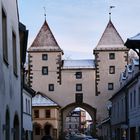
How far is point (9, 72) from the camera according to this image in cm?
1709

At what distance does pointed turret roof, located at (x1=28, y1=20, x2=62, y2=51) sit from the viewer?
8694cm

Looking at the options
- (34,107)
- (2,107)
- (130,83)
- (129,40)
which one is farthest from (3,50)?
(34,107)

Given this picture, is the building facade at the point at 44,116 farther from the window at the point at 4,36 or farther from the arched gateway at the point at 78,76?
the window at the point at 4,36

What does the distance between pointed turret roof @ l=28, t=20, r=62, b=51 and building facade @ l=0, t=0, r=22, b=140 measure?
218 ft

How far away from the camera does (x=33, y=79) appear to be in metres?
85.5

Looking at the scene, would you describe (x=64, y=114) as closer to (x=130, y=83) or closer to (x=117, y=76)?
(x=117, y=76)

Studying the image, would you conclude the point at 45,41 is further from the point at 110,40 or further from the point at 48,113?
the point at 48,113

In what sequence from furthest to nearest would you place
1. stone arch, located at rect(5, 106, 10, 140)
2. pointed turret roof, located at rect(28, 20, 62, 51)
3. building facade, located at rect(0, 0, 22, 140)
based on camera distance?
pointed turret roof, located at rect(28, 20, 62, 51)
stone arch, located at rect(5, 106, 10, 140)
building facade, located at rect(0, 0, 22, 140)

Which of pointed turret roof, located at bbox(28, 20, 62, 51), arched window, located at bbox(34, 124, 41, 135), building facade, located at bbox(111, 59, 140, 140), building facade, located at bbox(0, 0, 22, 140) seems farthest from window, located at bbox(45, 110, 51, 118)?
building facade, located at bbox(0, 0, 22, 140)

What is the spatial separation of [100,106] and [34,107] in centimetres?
1089

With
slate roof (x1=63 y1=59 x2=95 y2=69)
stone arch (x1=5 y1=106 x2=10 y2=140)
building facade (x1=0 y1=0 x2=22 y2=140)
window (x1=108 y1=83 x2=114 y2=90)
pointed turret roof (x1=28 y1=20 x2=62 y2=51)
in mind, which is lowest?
stone arch (x1=5 y1=106 x2=10 y2=140)

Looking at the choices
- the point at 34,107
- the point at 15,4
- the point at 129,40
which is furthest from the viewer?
the point at 34,107

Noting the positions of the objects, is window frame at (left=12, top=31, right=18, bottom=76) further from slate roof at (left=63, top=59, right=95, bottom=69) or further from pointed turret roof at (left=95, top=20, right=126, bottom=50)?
slate roof at (left=63, top=59, right=95, bottom=69)

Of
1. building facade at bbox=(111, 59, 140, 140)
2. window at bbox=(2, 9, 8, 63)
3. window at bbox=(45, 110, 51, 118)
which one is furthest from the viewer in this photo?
window at bbox=(45, 110, 51, 118)
